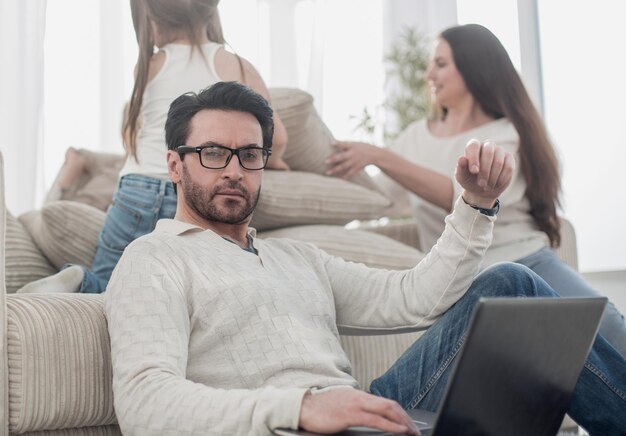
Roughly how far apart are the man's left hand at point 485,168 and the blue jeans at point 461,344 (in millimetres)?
129

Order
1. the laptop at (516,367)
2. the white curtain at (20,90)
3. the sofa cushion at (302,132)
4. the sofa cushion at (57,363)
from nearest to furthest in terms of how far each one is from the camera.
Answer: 1. the laptop at (516,367)
2. the sofa cushion at (57,363)
3. the sofa cushion at (302,132)
4. the white curtain at (20,90)

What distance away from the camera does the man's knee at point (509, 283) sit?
53.6 inches

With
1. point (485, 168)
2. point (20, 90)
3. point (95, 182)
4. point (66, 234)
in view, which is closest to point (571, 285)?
point (485, 168)

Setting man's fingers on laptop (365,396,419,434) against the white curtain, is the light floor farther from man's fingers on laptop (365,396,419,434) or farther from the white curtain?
man's fingers on laptop (365,396,419,434)

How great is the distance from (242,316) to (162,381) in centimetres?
23

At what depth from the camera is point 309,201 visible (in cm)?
208

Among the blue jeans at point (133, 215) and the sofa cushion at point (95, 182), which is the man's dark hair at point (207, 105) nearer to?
the blue jeans at point (133, 215)

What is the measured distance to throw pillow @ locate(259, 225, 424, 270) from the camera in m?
1.97

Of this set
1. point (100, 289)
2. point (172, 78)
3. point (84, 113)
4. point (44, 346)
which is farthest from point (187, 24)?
point (84, 113)

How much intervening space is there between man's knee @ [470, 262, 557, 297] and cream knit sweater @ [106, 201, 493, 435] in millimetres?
31

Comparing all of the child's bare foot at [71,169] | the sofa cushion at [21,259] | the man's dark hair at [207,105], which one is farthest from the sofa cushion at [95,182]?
the man's dark hair at [207,105]

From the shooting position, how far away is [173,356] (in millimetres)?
1117

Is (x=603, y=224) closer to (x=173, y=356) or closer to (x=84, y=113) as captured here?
(x=84, y=113)

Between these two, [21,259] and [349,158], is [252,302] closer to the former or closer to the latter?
[21,259]
